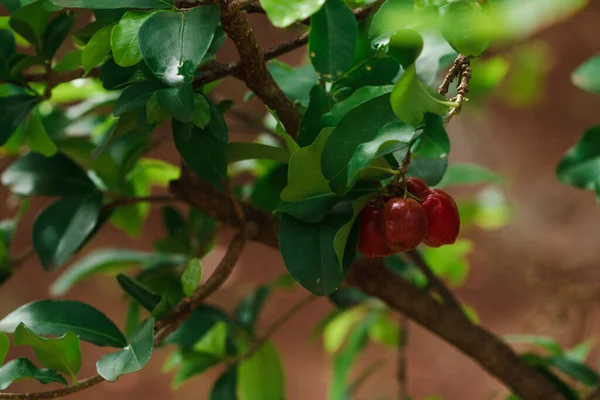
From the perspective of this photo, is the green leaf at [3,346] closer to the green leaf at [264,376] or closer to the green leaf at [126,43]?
the green leaf at [126,43]

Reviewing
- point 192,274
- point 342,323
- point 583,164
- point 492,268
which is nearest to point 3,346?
point 192,274

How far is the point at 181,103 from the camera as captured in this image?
545 millimetres

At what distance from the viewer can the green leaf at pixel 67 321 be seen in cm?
66

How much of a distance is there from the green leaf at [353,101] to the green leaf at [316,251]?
0.08 metres

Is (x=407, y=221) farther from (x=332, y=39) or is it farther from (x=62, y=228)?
(x=62, y=228)

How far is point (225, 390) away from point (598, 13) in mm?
2462

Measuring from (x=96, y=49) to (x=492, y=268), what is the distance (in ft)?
7.43

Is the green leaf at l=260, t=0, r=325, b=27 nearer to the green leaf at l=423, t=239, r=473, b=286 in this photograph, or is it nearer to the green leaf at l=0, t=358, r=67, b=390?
the green leaf at l=0, t=358, r=67, b=390

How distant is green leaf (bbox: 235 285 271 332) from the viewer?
42.8 inches

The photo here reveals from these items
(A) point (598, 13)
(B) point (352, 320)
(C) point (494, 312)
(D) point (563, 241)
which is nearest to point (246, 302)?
(B) point (352, 320)

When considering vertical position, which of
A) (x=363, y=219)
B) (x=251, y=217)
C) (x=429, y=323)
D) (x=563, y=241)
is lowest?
(x=563, y=241)

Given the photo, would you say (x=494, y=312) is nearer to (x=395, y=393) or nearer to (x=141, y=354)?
(x=395, y=393)

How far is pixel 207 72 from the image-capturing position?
2.08 ft

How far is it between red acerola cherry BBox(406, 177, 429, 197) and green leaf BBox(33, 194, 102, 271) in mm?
401
